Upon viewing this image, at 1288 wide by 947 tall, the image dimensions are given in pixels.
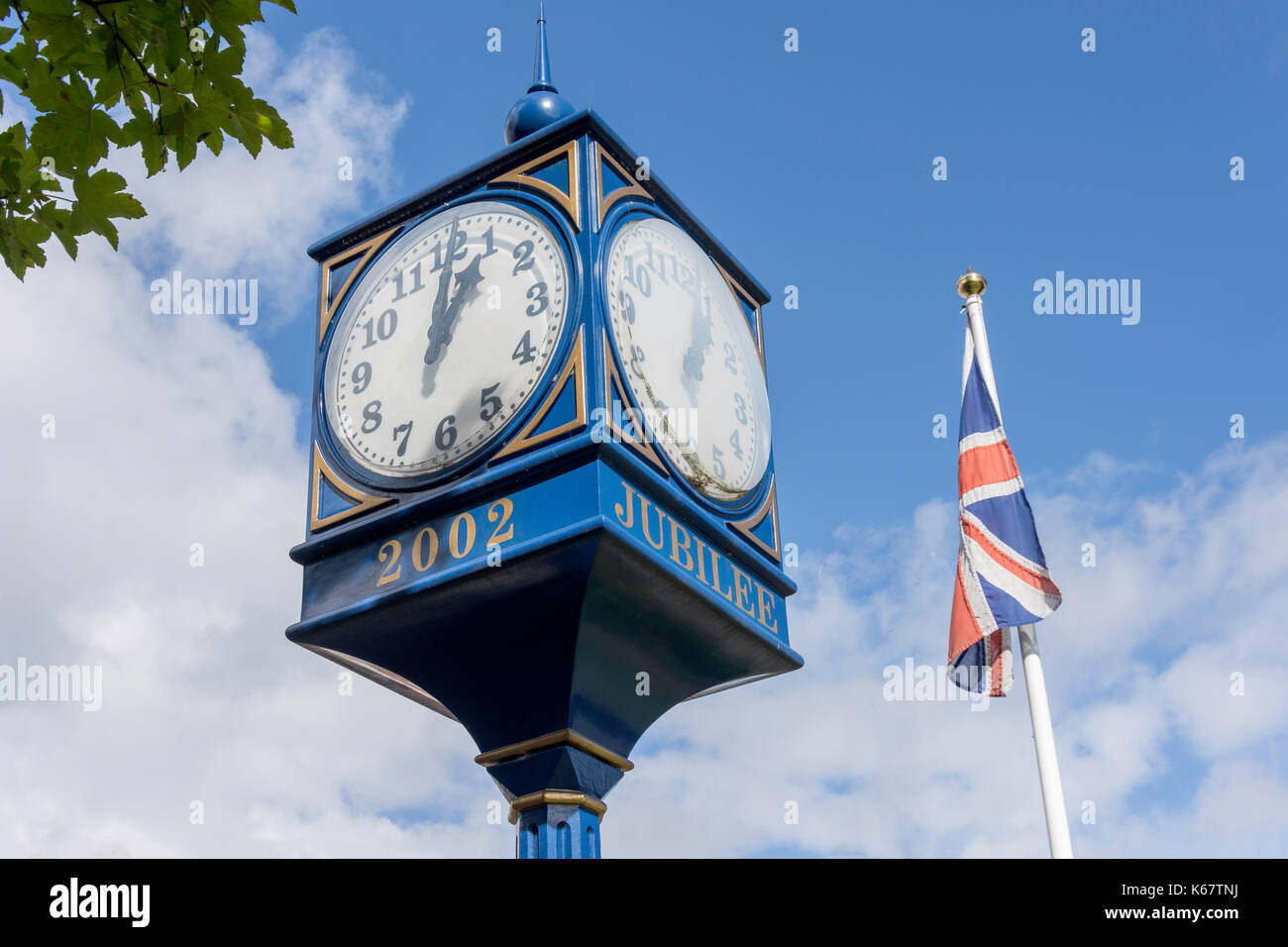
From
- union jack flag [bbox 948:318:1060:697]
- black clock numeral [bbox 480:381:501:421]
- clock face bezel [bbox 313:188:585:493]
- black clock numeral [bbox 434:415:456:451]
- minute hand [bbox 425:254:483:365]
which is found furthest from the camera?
union jack flag [bbox 948:318:1060:697]

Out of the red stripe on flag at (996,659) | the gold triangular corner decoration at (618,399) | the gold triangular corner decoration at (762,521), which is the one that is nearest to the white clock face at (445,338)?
the gold triangular corner decoration at (618,399)

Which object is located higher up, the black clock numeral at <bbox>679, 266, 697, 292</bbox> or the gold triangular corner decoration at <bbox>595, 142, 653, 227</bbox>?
the gold triangular corner decoration at <bbox>595, 142, 653, 227</bbox>

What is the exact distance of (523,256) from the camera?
872 centimetres

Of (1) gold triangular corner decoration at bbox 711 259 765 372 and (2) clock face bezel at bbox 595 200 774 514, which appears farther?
(1) gold triangular corner decoration at bbox 711 259 765 372

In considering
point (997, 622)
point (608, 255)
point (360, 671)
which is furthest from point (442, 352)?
point (997, 622)

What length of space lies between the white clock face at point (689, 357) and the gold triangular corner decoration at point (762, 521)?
6.7 inches

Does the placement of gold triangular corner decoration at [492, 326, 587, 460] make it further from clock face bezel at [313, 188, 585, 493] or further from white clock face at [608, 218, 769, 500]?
white clock face at [608, 218, 769, 500]

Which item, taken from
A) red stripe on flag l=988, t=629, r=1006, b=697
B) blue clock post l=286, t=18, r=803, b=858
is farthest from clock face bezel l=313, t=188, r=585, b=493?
red stripe on flag l=988, t=629, r=1006, b=697

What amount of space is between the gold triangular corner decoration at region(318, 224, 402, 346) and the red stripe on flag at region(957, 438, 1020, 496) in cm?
422

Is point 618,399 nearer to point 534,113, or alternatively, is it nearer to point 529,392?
point 529,392

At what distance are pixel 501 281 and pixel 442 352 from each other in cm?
52

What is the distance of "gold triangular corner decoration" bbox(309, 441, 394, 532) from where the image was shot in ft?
28.1

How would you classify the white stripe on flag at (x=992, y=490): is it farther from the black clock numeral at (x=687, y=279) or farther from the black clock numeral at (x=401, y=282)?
the black clock numeral at (x=401, y=282)

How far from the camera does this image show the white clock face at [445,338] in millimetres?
8406
